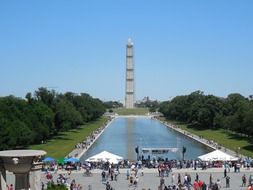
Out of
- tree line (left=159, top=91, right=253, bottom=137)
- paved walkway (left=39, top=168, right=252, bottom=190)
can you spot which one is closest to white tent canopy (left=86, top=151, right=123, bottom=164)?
paved walkway (left=39, top=168, right=252, bottom=190)

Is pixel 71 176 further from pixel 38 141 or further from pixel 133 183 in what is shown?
pixel 38 141

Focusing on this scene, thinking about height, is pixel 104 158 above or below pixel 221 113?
below

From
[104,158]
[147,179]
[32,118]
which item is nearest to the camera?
[147,179]

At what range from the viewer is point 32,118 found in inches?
2416

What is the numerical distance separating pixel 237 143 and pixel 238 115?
8.77 metres

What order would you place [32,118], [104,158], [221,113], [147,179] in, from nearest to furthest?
1. [147,179]
2. [104,158]
3. [32,118]
4. [221,113]

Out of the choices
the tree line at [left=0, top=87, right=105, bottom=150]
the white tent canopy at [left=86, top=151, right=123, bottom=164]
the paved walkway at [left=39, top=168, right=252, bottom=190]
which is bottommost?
the paved walkway at [left=39, top=168, right=252, bottom=190]

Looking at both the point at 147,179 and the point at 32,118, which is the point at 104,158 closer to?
the point at 147,179

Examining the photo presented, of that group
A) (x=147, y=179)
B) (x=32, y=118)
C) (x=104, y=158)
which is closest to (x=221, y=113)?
(x=32, y=118)

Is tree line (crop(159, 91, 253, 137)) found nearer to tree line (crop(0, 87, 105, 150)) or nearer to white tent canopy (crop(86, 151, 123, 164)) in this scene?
tree line (crop(0, 87, 105, 150))

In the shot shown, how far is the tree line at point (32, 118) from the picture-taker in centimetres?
4894

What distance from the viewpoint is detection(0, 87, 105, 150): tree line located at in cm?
4894

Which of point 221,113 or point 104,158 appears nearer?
point 104,158

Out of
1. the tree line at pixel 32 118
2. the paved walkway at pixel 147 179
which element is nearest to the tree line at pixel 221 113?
the tree line at pixel 32 118
